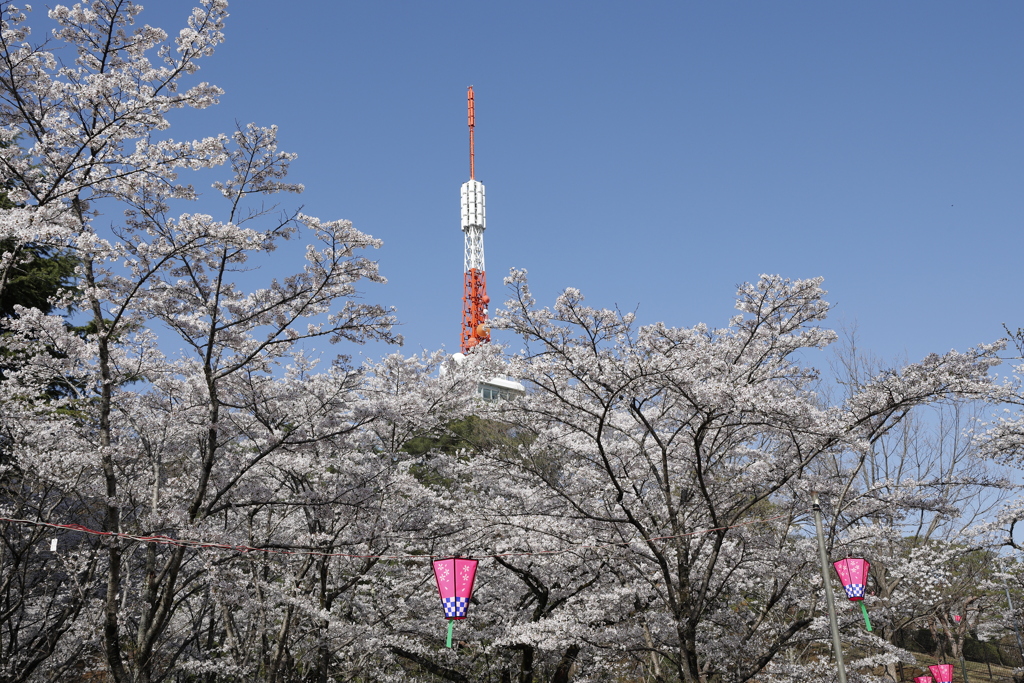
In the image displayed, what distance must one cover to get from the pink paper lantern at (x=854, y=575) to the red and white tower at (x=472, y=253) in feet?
116

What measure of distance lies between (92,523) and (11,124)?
8.43 meters

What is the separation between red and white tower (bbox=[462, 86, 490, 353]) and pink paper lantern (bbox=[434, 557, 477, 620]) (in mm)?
34664

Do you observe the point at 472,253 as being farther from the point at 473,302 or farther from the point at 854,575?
the point at 854,575

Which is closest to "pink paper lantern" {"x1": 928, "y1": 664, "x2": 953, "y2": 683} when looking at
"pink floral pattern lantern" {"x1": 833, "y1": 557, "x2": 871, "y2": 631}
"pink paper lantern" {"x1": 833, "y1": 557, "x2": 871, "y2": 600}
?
"pink floral pattern lantern" {"x1": 833, "y1": 557, "x2": 871, "y2": 631}

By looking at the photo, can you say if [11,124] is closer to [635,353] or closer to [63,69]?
[63,69]

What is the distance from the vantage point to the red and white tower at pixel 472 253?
44562 millimetres

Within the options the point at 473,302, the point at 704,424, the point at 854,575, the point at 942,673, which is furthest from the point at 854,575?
the point at 473,302

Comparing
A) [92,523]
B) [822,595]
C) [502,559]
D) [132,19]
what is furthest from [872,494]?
[92,523]

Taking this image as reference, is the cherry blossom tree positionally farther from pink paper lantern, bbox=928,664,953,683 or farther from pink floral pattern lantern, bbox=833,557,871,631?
pink paper lantern, bbox=928,664,953,683

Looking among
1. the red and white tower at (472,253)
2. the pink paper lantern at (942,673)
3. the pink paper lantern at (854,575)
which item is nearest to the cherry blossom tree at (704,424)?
the pink paper lantern at (854,575)

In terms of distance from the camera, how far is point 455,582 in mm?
8680

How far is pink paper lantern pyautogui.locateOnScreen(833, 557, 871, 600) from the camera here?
832 centimetres

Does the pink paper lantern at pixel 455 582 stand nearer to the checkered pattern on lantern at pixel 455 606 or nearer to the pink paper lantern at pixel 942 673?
the checkered pattern on lantern at pixel 455 606

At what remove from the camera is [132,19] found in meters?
7.09
